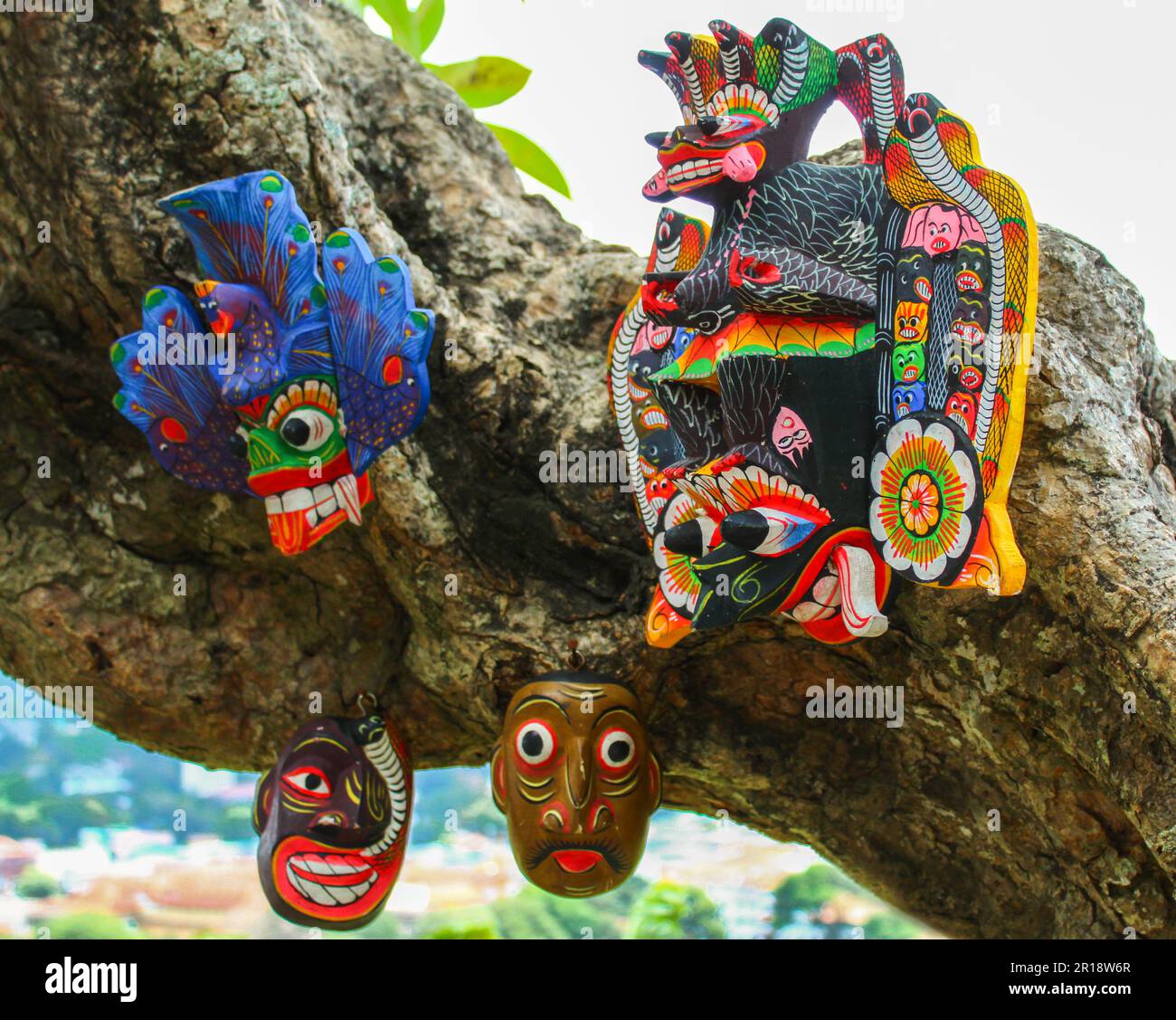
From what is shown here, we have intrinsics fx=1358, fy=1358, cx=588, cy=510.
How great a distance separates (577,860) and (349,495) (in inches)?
25.6

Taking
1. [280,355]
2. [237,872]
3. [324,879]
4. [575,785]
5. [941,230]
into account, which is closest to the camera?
[941,230]

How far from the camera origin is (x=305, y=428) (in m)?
1.97

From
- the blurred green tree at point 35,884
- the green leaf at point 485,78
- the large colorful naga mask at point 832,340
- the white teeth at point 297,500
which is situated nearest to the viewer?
the large colorful naga mask at point 832,340

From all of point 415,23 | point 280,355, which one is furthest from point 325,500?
point 415,23

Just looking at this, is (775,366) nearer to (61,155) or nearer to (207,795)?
(61,155)

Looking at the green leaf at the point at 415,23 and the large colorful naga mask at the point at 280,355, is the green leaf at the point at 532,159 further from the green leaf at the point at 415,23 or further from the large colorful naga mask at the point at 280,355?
the large colorful naga mask at the point at 280,355

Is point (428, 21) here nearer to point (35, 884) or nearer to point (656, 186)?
point (656, 186)

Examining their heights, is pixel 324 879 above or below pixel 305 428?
below

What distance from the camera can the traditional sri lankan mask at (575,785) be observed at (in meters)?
2.05

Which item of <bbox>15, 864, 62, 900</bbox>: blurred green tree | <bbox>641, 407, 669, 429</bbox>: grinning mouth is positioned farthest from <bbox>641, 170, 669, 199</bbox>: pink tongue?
<bbox>15, 864, 62, 900</bbox>: blurred green tree

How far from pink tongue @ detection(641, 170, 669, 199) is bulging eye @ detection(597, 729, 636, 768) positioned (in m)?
0.81

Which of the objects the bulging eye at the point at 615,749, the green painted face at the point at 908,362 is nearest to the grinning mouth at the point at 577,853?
the bulging eye at the point at 615,749

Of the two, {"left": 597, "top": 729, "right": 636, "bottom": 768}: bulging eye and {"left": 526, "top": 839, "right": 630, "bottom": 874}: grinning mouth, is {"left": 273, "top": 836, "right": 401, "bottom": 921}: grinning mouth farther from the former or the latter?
{"left": 597, "top": 729, "right": 636, "bottom": 768}: bulging eye

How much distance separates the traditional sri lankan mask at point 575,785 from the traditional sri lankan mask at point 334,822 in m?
0.26
